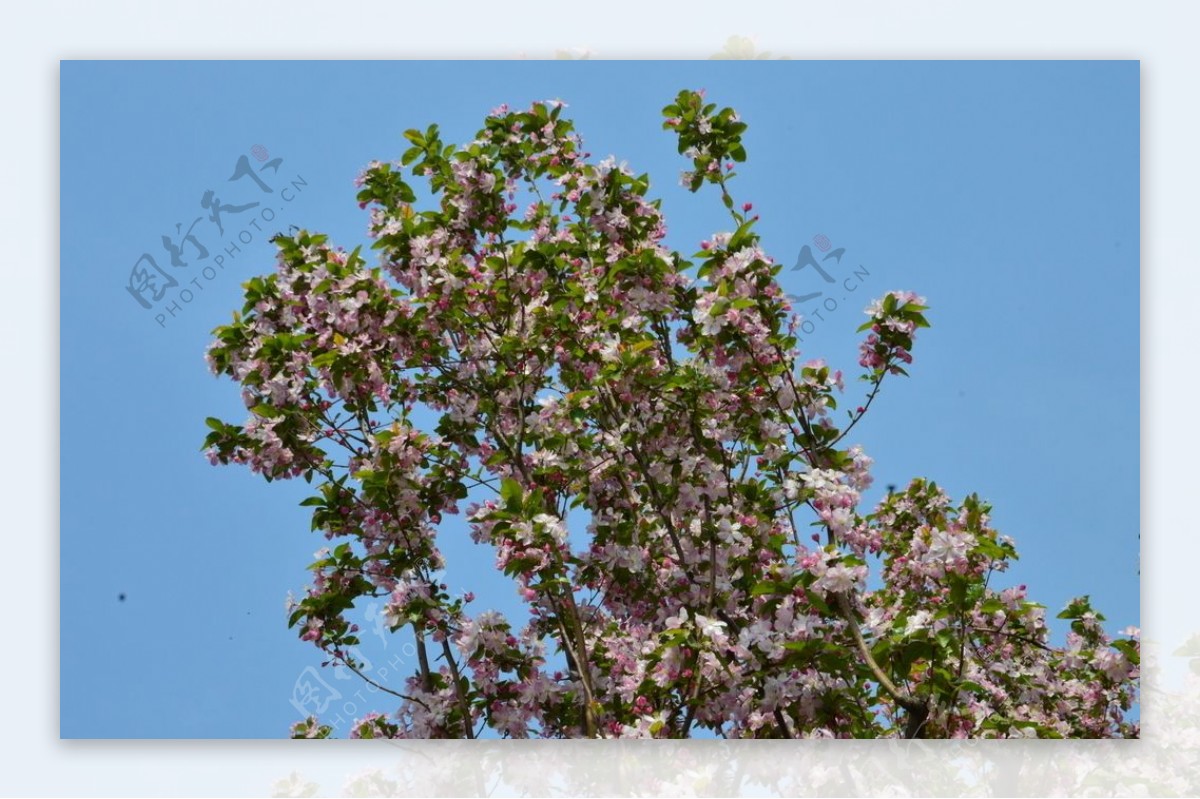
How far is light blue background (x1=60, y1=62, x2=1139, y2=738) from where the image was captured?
132 inches

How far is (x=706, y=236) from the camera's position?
354 centimetres

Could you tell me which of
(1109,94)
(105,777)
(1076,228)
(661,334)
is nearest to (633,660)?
(661,334)

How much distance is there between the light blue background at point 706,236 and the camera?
3.37m

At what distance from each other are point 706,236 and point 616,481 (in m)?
0.71

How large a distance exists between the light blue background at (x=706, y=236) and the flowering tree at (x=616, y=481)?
9cm

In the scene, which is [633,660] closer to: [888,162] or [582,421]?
[582,421]

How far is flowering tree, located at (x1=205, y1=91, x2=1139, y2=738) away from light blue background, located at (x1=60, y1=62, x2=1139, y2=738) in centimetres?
9

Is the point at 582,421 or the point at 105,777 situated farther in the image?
the point at 582,421

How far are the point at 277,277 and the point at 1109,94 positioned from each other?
90.7 inches

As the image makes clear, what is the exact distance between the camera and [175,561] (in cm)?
333

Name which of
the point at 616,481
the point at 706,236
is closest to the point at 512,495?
the point at 616,481

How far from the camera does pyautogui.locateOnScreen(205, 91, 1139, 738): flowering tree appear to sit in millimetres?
3307

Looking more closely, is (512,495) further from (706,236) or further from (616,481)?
(706,236)

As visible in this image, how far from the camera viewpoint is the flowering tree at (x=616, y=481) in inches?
130
